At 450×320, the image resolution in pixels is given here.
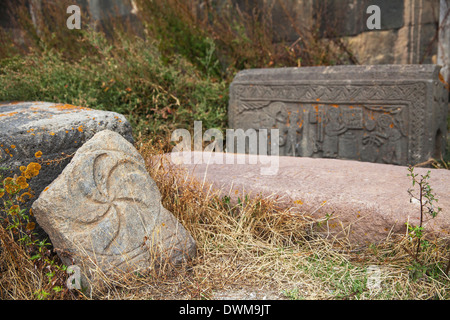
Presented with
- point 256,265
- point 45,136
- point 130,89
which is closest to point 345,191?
point 256,265

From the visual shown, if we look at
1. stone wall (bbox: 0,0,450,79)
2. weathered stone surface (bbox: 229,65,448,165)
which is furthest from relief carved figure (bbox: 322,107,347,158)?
stone wall (bbox: 0,0,450,79)

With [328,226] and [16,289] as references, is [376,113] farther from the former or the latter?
[16,289]

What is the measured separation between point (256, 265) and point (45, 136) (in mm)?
1227

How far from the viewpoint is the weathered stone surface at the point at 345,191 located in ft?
6.97

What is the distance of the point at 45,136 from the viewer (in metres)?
2.08

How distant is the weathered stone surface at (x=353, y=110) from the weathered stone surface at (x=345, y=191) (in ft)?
3.72

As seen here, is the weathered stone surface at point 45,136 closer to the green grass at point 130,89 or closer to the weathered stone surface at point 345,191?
the weathered stone surface at point 345,191

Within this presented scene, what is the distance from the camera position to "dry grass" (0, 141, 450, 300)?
1.76 meters

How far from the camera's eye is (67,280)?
1.73 meters

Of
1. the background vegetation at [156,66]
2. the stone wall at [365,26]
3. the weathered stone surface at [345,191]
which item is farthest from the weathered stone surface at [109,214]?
the stone wall at [365,26]

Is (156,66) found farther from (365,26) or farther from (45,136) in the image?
(365,26)

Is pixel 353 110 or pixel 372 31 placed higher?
pixel 372 31

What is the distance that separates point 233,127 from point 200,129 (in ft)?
1.55

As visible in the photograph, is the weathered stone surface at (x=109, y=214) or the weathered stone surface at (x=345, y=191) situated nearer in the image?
the weathered stone surface at (x=109, y=214)
